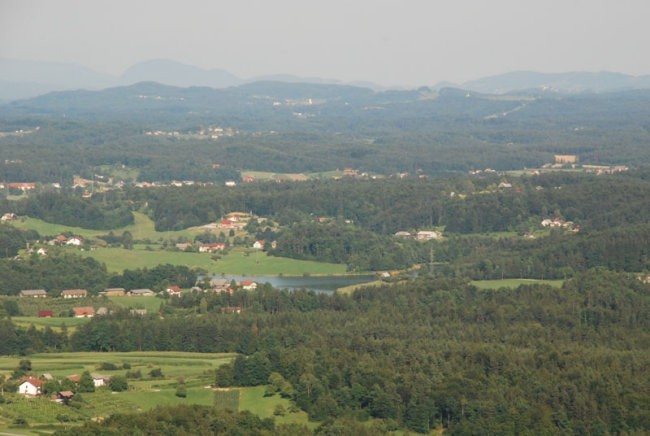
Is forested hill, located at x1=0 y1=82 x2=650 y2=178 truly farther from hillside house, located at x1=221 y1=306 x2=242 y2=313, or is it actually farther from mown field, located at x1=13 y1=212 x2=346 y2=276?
hillside house, located at x1=221 y1=306 x2=242 y2=313

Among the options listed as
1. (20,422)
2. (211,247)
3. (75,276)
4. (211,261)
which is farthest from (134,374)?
(211,247)

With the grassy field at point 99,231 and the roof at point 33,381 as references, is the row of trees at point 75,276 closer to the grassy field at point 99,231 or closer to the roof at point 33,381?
the grassy field at point 99,231

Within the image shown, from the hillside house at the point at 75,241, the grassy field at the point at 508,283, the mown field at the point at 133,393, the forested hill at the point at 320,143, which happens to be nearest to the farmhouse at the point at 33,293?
the mown field at the point at 133,393

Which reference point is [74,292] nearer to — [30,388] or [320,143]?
[30,388]

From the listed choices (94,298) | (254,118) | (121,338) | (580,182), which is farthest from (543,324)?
(254,118)

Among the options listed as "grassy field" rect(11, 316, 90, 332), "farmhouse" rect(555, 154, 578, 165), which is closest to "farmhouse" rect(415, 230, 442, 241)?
"grassy field" rect(11, 316, 90, 332)

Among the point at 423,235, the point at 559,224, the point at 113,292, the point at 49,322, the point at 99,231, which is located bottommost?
the point at 423,235
